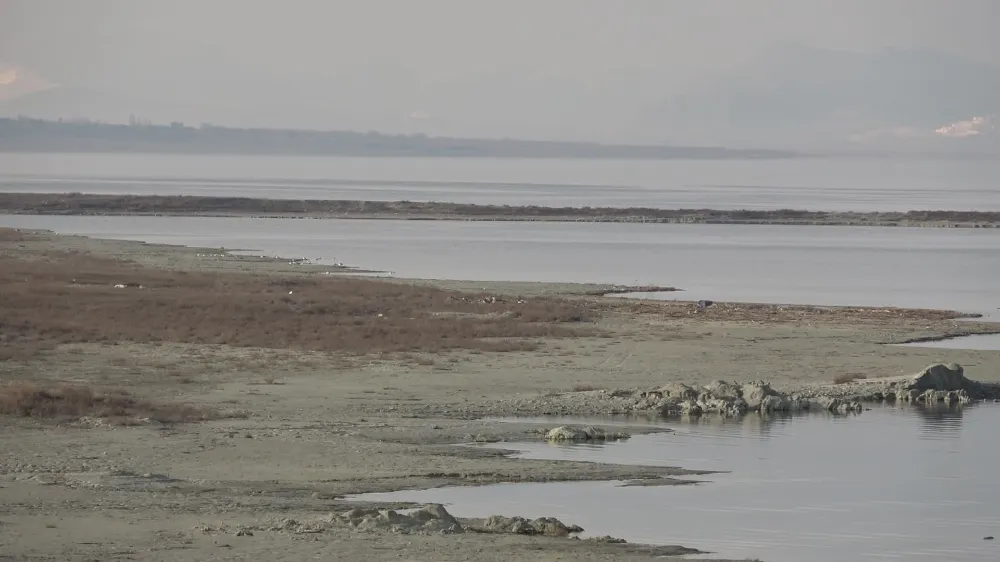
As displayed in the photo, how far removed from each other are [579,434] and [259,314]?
18.2 meters

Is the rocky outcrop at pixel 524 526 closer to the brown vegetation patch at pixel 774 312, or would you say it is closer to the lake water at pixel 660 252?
the brown vegetation patch at pixel 774 312

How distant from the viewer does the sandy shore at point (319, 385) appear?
54.6 ft

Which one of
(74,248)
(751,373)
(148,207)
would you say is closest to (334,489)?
(751,373)

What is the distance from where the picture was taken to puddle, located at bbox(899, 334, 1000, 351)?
1624 inches

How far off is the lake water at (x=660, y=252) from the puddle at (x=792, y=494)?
1197 inches

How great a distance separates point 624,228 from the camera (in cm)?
12506

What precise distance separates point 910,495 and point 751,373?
41.4 feet

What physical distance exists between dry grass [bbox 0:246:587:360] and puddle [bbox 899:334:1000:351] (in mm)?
9670

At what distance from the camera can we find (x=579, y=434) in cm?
2495

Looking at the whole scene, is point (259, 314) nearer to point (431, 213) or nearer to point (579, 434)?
point (579, 434)

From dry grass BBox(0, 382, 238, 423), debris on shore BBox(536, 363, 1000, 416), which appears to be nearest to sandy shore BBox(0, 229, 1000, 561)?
dry grass BBox(0, 382, 238, 423)

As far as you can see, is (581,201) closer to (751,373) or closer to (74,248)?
(74,248)

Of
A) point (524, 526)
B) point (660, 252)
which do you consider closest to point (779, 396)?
point (524, 526)

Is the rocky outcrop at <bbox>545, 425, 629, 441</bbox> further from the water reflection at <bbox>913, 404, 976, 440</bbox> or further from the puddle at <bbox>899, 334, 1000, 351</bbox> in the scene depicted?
the puddle at <bbox>899, 334, 1000, 351</bbox>
